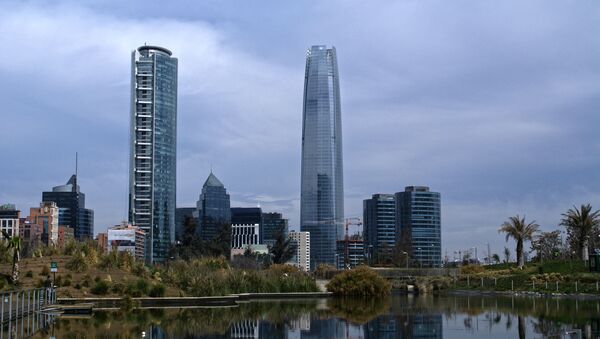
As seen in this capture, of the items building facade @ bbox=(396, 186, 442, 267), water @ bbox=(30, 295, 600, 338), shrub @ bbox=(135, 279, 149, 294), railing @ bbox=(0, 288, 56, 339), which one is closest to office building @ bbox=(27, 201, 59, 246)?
building facade @ bbox=(396, 186, 442, 267)

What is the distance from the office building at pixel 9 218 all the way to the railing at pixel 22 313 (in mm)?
142445

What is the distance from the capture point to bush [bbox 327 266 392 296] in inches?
1853

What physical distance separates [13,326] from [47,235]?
5645 inches

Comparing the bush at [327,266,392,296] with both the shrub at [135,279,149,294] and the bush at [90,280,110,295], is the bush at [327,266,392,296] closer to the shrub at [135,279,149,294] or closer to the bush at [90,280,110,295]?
the shrub at [135,279,149,294]

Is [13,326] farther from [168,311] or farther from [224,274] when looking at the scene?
[224,274]

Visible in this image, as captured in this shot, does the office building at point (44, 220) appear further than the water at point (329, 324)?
Yes

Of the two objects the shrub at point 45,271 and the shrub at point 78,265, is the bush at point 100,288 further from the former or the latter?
the shrub at point 45,271

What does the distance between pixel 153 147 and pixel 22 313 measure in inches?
6124

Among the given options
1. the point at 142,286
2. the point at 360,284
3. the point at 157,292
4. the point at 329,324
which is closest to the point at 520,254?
the point at 360,284

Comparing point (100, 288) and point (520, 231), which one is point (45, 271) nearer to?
point (100, 288)

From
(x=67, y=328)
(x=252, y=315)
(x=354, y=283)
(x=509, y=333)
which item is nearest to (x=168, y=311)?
(x=252, y=315)

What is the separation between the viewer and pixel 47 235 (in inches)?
6137

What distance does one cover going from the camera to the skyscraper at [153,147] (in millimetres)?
172500

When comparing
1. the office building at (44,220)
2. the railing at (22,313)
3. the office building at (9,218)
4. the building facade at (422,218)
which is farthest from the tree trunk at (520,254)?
the office building at (9,218)
